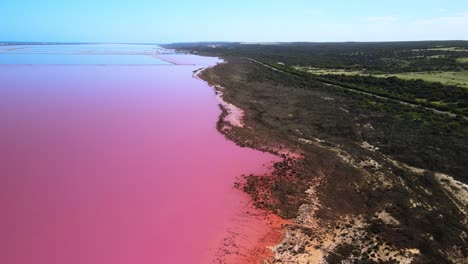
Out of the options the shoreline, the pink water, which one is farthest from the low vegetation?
the pink water

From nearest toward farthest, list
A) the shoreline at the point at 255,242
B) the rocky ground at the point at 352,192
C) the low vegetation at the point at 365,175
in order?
the shoreline at the point at 255,242 < the rocky ground at the point at 352,192 < the low vegetation at the point at 365,175

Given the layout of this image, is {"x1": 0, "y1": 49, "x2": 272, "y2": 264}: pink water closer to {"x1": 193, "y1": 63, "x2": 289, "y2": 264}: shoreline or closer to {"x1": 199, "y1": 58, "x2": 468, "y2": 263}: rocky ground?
{"x1": 193, "y1": 63, "x2": 289, "y2": 264}: shoreline

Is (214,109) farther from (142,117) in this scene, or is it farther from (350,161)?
(350,161)

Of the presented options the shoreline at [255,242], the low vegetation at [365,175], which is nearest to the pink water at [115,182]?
the shoreline at [255,242]

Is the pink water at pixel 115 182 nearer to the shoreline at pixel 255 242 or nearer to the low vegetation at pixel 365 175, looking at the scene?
the shoreline at pixel 255 242

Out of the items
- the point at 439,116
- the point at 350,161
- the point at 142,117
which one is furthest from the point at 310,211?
the point at 439,116

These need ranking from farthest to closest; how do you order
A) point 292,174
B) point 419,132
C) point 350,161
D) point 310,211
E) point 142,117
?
1. point 142,117
2. point 419,132
3. point 350,161
4. point 292,174
5. point 310,211

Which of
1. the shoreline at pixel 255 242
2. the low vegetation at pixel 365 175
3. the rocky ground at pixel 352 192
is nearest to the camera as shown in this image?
the shoreline at pixel 255 242
